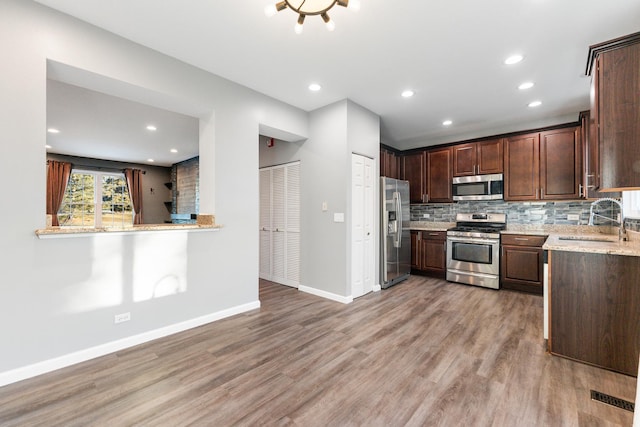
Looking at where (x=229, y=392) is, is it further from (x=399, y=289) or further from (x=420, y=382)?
(x=399, y=289)

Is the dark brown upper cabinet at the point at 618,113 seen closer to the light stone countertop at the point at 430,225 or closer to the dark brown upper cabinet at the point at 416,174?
the light stone countertop at the point at 430,225

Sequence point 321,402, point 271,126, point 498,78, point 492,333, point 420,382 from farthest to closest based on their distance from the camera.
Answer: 1. point 271,126
2. point 498,78
3. point 492,333
4. point 420,382
5. point 321,402

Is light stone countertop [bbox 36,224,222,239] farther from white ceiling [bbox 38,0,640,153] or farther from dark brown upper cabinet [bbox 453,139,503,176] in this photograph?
dark brown upper cabinet [bbox 453,139,503,176]

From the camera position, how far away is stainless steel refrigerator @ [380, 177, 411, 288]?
4.39 m

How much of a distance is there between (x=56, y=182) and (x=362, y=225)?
742 cm

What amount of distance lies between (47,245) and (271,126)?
2.55m

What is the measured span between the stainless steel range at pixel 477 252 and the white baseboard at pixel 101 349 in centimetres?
368

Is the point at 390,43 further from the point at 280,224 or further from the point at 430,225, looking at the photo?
the point at 430,225

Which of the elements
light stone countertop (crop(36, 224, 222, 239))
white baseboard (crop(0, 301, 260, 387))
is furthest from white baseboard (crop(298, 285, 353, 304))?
light stone countertop (crop(36, 224, 222, 239))

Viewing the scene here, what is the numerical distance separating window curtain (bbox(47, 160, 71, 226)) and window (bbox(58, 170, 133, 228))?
15 centimetres

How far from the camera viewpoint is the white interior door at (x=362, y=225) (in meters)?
3.87

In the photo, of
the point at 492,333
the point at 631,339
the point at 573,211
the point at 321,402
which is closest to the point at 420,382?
the point at 321,402

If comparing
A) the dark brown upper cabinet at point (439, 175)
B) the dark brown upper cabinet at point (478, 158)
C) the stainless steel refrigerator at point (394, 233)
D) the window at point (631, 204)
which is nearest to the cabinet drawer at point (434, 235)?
the stainless steel refrigerator at point (394, 233)

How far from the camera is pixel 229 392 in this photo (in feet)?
6.16
